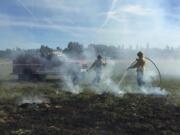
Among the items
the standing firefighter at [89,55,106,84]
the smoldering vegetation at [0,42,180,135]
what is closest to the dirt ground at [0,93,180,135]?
the smoldering vegetation at [0,42,180,135]

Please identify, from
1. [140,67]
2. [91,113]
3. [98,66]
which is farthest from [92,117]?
[98,66]

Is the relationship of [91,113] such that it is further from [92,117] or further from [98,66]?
[98,66]

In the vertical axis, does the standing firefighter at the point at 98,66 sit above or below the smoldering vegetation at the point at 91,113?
above

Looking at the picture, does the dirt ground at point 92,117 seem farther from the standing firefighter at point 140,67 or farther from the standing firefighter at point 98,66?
the standing firefighter at point 98,66

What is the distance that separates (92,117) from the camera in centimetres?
1404

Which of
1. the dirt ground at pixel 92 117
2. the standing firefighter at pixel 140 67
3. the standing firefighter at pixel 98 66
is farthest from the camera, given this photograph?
the standing firefighter at pixel 98 66

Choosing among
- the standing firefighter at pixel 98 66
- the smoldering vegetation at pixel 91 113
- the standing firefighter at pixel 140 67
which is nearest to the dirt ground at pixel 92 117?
the smoldering vegetation at pixel 91 113

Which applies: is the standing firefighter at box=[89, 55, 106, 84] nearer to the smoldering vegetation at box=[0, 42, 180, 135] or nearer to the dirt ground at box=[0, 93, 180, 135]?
the smoldering vegetation at box=[0, 42, 180, 135]

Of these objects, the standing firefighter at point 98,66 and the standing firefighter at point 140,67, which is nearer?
the standing firefighter at point 140,67

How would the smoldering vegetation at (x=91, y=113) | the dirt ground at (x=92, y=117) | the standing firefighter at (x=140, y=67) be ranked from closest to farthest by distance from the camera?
the dirt ground at (x=92, y=117)
the smoldering vegetation at (x=91, y=113)
the standing firefighter at (x=140, y=67)

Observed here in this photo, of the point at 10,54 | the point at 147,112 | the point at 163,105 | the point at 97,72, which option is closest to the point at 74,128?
the point at 147,112

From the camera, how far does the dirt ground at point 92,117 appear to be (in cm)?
1215

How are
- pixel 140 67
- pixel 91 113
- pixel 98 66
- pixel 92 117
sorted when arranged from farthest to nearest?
pixel 98 66 → pixel 140 67 → pixel 91 113 → pixel 92 117

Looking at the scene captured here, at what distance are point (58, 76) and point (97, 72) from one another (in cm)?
418
